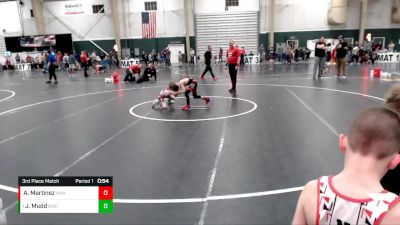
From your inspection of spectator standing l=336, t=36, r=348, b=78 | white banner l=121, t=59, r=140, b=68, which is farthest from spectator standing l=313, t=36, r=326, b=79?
white banner l=121, t=59, r=140, b=68

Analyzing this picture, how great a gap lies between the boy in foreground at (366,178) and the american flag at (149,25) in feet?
108

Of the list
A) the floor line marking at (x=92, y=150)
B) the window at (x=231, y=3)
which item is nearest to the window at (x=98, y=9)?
Result: the window at (x=231, y=3)

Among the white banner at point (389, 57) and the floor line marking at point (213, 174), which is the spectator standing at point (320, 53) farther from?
the white banner at point (389, 57)

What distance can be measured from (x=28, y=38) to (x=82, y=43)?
494cm

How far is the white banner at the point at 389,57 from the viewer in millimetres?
26094

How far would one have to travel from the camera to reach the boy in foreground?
4.86 ft

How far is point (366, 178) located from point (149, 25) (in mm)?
33321

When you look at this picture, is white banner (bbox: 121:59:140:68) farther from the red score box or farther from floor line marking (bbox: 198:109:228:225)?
the red score box

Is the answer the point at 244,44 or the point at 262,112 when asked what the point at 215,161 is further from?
the point at 244,44

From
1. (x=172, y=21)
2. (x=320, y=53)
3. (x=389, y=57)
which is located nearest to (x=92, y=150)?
(x=320, y=53)

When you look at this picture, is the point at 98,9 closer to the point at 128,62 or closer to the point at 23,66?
the point at 128,62

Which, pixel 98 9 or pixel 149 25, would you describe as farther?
pixel 98 9

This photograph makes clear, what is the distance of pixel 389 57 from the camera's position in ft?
86.8

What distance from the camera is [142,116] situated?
10.0 meters
